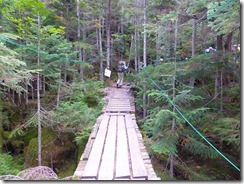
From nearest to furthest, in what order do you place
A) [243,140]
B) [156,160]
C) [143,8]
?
1. [243,140]
2. [156,160]
3. [143,8]

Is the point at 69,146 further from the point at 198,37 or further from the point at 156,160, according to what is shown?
the point at 198,37

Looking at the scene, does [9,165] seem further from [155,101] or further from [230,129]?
[230,129]

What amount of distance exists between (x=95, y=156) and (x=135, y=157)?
30.4 inches

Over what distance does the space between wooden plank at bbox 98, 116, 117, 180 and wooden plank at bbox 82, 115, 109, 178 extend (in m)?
0.09

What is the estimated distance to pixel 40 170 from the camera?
13.3 feet

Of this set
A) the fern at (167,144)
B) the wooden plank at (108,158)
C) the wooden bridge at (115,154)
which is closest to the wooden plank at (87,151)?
the wooden bridge at (115,154)

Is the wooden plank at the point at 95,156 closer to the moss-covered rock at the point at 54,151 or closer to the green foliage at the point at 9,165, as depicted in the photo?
the green foliage at the point at 9,165

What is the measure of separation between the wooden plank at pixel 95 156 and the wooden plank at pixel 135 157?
0.62 metres

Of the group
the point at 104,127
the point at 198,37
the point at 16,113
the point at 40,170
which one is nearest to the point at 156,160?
the point at 104,127

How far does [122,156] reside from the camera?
14.7ft

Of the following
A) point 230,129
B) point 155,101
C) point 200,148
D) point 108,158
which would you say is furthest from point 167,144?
point 155,101

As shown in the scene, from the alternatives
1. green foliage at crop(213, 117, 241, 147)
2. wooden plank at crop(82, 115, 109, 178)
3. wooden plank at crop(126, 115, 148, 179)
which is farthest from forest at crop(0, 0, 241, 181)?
wooden plank at crop(82, 115, 109, 178)

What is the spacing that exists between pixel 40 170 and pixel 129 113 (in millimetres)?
5285

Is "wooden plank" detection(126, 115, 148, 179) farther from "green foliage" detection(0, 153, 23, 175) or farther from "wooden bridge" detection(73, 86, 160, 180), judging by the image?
"green foliage" detection(0, 153, 23, 175)
